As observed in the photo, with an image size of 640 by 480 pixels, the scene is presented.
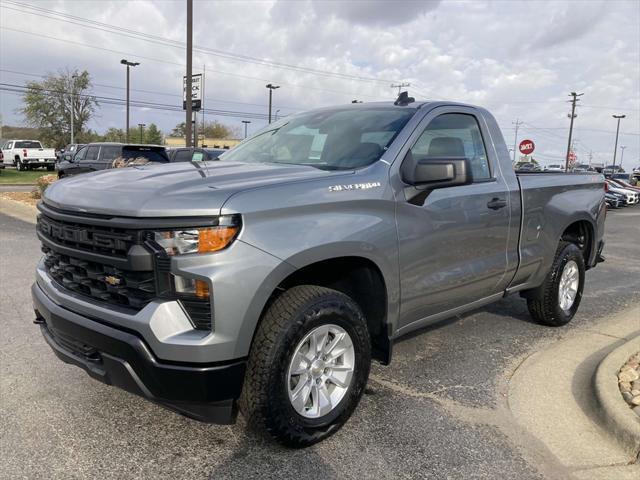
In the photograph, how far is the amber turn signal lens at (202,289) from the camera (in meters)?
2.41

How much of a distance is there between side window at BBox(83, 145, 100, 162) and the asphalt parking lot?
12.1 meters

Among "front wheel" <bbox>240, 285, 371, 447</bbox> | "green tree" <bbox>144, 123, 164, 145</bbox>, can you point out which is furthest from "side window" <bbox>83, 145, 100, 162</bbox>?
"green tree" <bbox>144, 123, 164, 145</bbox>

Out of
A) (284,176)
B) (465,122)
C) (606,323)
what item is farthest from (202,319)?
(606,323)

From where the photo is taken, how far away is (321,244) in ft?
9.18

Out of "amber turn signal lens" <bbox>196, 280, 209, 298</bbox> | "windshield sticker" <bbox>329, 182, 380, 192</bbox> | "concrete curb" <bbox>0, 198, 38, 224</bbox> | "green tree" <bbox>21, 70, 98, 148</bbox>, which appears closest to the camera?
"amber turn signal lens" <bbox>196, 280, 209, 298</bbox>

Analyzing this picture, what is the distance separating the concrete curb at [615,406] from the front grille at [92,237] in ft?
9.47

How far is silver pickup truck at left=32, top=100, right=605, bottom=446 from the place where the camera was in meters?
2.45

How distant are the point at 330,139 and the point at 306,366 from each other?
1626 mm

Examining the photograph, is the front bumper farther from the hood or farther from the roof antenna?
the roof antenna

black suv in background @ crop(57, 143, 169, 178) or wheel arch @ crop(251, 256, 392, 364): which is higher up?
black suv in background @ crop(57, 143, 169, 178)

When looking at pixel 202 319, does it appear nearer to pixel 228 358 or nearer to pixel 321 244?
pixel 228 358

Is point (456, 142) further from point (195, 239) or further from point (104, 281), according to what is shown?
point (104, 281)

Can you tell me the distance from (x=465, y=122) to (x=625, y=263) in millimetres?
6923

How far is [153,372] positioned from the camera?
2.43 metres
